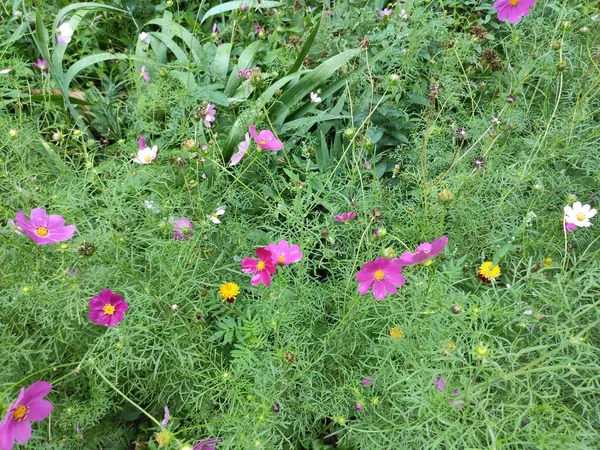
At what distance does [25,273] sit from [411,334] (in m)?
0.88

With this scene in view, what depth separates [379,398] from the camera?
3.70 ft

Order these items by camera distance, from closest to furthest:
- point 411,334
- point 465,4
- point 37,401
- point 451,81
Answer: point 37,401 → point 411,334 → point 451,81 → point 465,4

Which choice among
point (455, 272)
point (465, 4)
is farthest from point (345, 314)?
point (465, 4)

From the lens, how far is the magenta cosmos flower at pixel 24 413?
0.81 meters

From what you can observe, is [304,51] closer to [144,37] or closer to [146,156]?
[144,37]

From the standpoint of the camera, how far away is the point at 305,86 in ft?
5.69

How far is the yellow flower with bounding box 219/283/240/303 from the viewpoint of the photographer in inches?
47.9

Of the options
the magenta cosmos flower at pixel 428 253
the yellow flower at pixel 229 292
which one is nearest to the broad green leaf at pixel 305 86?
the yellow flower at pixel 229 292

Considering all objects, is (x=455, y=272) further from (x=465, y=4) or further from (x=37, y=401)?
(x=465, y=4)

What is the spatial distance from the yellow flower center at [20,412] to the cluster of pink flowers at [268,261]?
18.7 inches

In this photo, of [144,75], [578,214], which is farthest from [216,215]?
[578,214]

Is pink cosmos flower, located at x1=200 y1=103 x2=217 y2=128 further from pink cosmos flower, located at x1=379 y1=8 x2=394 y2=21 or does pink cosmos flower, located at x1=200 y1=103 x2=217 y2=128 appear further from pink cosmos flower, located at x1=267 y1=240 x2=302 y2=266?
pink cosmos flower, located at x1=379 y1=8 x2=394 y2=21

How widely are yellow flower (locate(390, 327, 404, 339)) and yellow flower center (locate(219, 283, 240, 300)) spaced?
38 cm

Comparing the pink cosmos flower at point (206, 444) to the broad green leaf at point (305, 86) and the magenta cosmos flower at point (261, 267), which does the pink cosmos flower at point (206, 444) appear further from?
the broad green leaf at point (305, 86)
